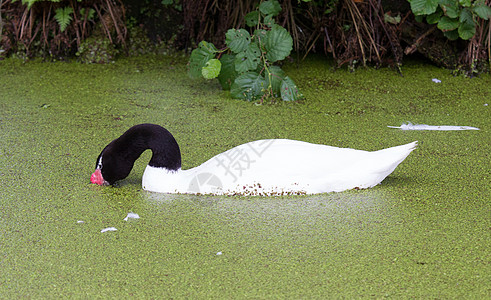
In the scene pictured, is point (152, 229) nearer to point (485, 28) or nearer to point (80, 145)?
point (80, 145)

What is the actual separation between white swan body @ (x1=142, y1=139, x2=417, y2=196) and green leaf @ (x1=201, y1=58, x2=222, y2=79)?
4.14ft

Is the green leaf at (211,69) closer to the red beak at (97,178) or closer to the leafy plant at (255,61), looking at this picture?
the leafy plant at (255,61)

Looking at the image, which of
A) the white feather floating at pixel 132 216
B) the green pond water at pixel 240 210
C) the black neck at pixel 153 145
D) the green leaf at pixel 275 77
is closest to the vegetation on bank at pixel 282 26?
the green leaf at pixel 275 77

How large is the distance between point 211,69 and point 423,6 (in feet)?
4.66

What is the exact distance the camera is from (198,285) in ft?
6.46

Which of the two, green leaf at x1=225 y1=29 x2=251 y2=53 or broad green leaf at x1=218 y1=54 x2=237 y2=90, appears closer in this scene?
green leaf at x1=225 y1=29 x2=251 y2=53

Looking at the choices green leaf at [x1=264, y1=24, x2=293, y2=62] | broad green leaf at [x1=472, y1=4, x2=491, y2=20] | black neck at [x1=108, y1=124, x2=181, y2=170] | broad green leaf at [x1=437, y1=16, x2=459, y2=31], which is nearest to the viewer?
black neck at [x1=108, y1=124, x2=181, y2=170]

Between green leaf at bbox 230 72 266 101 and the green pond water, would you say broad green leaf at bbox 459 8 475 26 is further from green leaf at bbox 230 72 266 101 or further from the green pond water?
green leaf at bbox 230 72 266 101

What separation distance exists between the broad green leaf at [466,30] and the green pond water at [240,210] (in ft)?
1.16

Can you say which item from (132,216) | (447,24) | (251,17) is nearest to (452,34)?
(447,24)

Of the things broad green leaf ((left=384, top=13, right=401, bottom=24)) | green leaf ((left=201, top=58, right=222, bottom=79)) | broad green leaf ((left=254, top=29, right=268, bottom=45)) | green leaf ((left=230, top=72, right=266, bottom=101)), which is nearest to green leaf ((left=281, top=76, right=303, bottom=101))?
green leaf ((left=230, top=72, right=266, bottom=101))

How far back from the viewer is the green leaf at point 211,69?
3.83 m

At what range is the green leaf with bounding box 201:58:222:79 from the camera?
3.83 metres

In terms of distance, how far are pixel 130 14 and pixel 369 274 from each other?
3588mm
